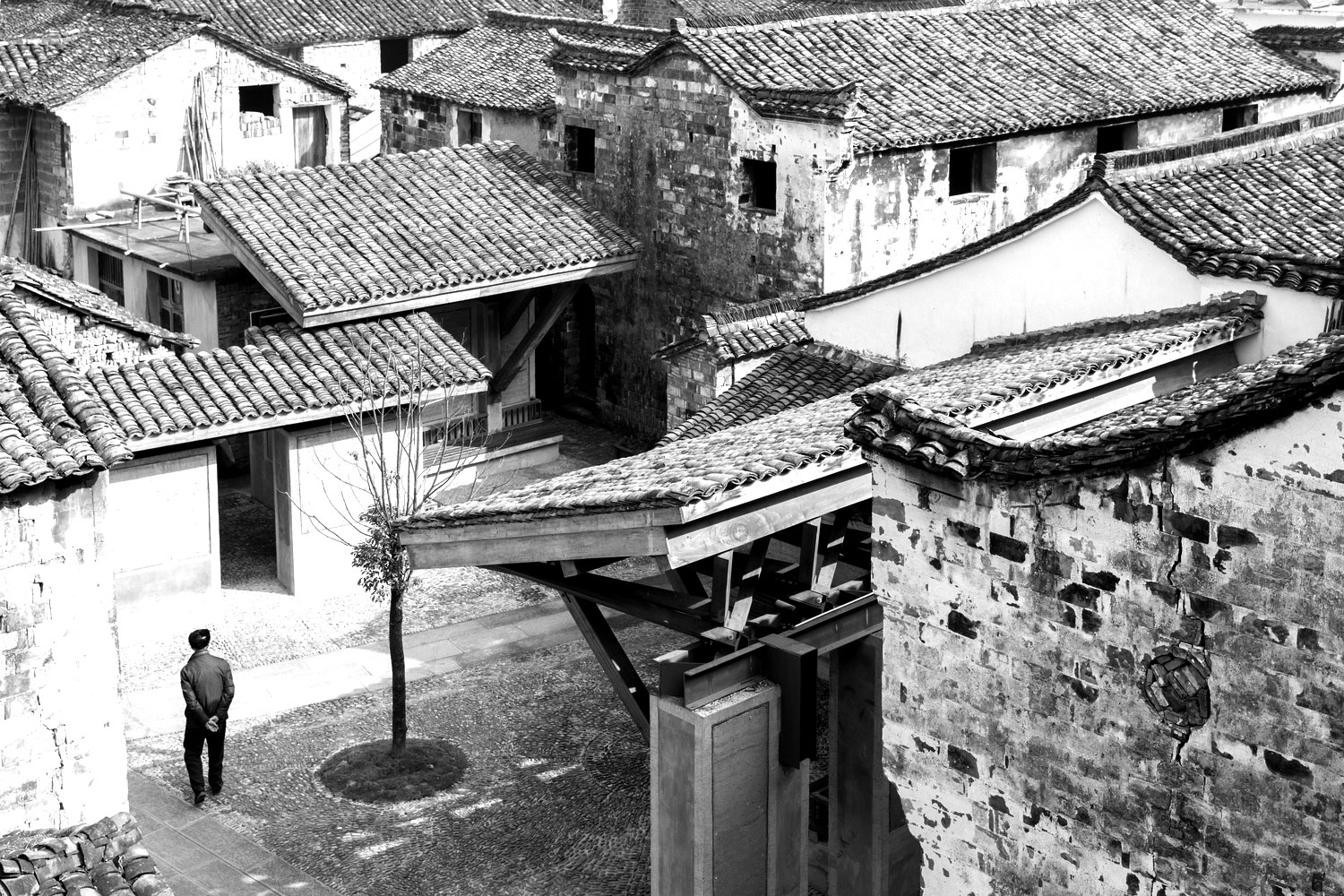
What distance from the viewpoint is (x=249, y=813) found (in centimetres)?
1508

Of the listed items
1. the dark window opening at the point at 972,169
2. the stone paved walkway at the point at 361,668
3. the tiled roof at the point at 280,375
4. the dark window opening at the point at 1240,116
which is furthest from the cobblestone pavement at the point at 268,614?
the dark window opening at the point at 1240,116

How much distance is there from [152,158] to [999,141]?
1413 centimetres

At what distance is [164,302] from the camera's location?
23.0m

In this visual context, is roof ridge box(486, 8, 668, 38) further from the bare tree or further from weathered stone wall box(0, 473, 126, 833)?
weathered stone wall box(0, 473, 126, 833)

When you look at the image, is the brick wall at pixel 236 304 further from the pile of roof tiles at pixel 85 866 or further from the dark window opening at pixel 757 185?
the pile of roof tiles at pixel 85 866

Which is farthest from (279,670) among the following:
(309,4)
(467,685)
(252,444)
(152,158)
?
(309,4)

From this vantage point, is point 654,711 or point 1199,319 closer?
point 654,711

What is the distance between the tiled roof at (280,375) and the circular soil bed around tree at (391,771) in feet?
14.1

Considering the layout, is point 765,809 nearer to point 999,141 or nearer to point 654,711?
point 654,711

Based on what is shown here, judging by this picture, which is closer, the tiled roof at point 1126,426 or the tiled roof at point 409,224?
the tiled roof at point 1126,426

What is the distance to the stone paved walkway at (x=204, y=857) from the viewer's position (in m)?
13.9

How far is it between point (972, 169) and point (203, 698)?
502 inches

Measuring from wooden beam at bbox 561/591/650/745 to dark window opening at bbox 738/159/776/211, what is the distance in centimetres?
992

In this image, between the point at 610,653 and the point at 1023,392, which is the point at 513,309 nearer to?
the point at 610,653
